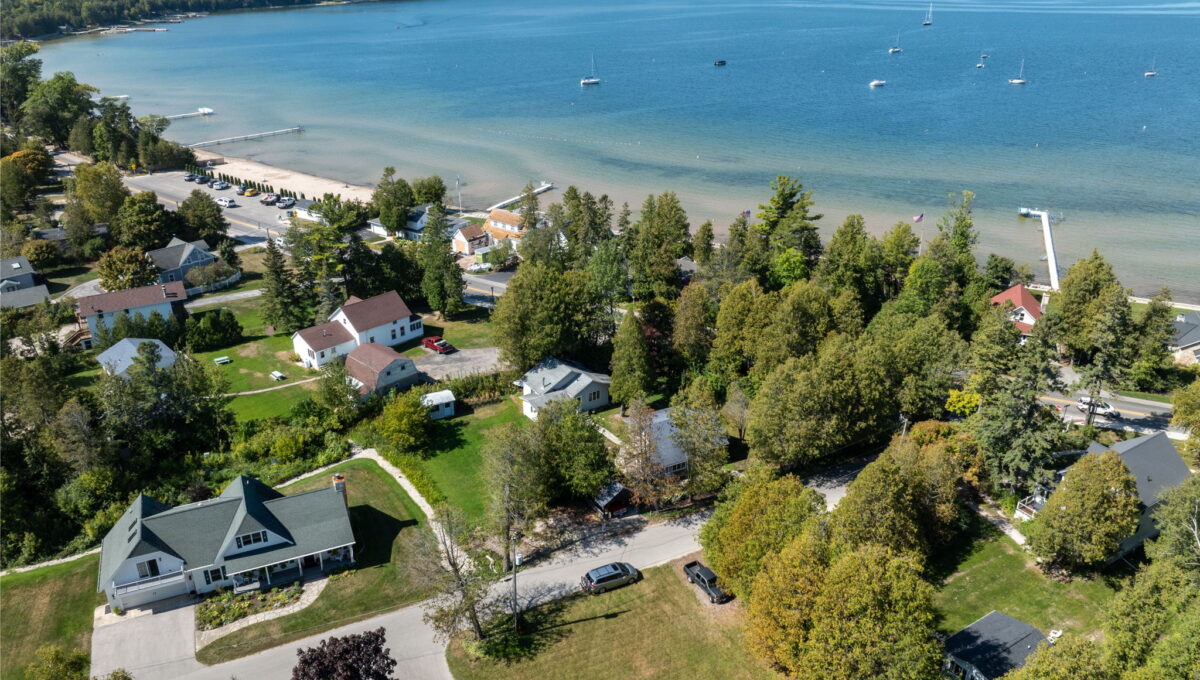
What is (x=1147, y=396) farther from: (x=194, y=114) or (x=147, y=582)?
(x=194, y=114)

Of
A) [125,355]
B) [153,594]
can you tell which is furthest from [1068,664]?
[125,355]

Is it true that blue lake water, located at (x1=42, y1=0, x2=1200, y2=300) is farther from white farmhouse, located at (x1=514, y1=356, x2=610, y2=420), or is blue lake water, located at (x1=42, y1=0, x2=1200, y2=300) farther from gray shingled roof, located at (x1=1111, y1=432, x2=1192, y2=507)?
white farmhouse, located at (x1=514, y1=356, x2=610, y2=420)

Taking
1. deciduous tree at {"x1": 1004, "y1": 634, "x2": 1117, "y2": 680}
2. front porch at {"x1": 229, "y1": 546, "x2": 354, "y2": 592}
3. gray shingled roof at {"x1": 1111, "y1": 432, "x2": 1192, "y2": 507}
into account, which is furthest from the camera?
gray shingled roof at {"x1": 1111, "y1": 432, "x2": 1192, "y2": 507}

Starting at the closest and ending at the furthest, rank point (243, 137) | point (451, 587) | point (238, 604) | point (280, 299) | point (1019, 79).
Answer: point (451, 587) → point (238, 604) → point (280, 299) → point (243, 137) → point (1019, 79)

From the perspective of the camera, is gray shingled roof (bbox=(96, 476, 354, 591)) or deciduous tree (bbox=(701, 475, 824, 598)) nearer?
deciduous tree (bbox=(701, 475, 824, 598))

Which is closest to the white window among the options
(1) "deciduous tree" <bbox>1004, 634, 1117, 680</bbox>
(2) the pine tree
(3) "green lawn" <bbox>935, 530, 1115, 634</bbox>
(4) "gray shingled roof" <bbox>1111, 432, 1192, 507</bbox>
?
(2) the pine tree

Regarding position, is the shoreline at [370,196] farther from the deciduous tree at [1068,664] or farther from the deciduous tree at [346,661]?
the deciduous tree at [346,661]
